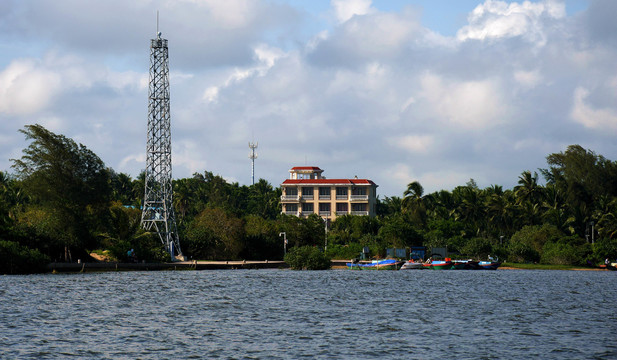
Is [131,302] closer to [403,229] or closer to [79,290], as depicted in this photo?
[79,290]

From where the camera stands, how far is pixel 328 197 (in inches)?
5655

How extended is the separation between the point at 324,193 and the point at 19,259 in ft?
268

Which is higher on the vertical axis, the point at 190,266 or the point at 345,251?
the point at 345,251

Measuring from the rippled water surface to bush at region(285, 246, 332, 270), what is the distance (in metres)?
25.7

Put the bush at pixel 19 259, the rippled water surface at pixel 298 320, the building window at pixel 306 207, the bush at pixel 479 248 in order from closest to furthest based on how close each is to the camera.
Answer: the rippled water surface at pixel 298 320
the bush at pixel 19 259
the bush at pixel 479 248
the building window at pixel 306 207

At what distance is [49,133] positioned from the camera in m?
77.6

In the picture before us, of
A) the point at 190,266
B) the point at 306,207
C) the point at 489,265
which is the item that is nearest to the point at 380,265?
the point at 489,265

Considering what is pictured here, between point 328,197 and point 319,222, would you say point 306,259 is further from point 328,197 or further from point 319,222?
point 328,197

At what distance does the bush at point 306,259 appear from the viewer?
90.2 m

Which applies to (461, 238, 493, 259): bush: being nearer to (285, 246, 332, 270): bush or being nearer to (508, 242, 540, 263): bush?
(508, 242, 540, 263): bush

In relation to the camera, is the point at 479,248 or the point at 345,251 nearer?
the point at 479,248

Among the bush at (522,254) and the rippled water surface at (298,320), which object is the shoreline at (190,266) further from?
the rippled water surface at (298,320)

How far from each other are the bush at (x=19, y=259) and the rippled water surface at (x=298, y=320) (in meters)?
4.40

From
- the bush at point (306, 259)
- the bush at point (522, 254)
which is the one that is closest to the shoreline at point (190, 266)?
the bush at point (522, 254)
